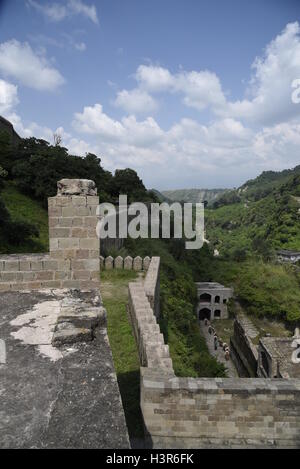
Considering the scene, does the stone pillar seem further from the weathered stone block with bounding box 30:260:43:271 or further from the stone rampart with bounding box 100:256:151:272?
the stone rampart with bounding box 100:256:151:272

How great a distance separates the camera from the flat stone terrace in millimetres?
1885

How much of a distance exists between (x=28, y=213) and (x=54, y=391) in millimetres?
18725

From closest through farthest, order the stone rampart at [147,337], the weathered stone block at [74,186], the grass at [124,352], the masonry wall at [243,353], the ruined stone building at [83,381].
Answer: the ruined stone building at [83,381], the weathered stone block at [74,186], the grass at [124,352], the stone rampart at [147,337], the masonry wall at [243,353]

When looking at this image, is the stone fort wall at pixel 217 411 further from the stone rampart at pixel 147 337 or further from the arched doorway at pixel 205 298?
the arched doorway at pixel 205 298

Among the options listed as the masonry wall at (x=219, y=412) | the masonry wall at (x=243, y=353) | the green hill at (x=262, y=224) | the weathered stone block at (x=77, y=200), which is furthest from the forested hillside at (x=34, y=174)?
the green hill at (x=262, y=224)

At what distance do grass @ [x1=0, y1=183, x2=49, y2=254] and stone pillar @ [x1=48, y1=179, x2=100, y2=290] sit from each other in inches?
423

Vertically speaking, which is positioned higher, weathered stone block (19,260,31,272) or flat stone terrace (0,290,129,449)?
weathered stone block (19,260,31,272)

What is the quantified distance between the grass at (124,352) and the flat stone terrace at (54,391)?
269cm

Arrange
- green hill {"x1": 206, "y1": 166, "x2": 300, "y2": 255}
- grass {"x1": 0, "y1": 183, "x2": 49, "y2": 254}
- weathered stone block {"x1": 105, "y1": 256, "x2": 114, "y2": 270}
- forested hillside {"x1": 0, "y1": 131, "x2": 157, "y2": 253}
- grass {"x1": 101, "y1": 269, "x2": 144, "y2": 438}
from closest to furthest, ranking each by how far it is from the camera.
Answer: grass {"x1": 101, "y1": 269, "x2": 144, "y2": 438}
weathered stone block {"x1": 105, "y1": 256, "x2": 114, "y2": 270}
grass {"x1": 0, "y1": 183, "x2": 49, "y2": 254}
forested hillside {"x1": 0, "y1": 131, "x2": 157, "y2": 253}
green hill {"x1": 206, "y1": 166, "x2": 300, "y2": 255}

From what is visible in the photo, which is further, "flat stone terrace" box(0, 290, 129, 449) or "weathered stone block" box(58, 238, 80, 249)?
"weathered stone block" box(58, 238, 80, 249)

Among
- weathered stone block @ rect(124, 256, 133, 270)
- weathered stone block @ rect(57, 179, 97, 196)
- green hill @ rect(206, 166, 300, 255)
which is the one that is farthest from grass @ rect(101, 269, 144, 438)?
green hill @ rect(206, 166, 300, 255)

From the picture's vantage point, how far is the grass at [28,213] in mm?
15189

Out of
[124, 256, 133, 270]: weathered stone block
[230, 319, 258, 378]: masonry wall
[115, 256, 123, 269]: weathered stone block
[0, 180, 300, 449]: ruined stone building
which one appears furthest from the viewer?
[230, 319, 258, 378]: masonry wall
